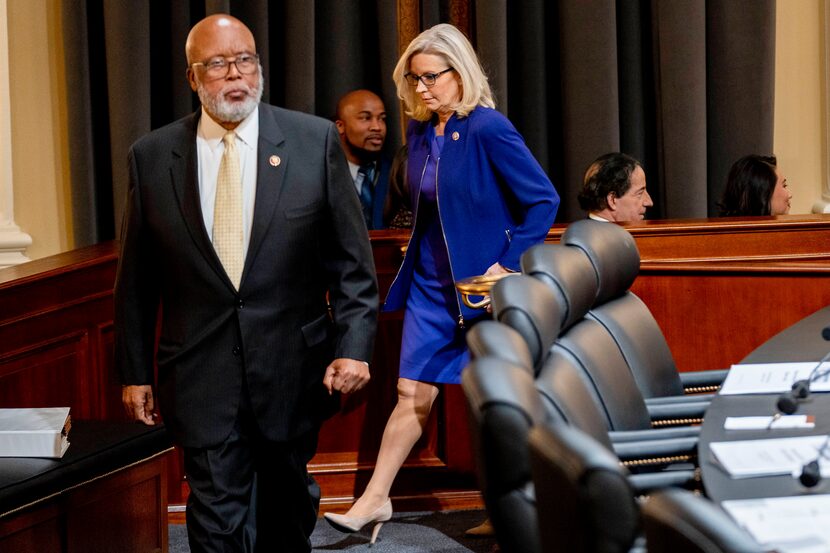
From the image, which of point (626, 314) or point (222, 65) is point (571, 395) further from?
point (222, 65)

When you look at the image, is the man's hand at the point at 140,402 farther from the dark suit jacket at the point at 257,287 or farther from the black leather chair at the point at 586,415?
the black leather chair at the point at 586,415

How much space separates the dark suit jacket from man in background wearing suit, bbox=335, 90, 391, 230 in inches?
80.1

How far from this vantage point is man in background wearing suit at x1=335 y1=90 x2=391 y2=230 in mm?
4895

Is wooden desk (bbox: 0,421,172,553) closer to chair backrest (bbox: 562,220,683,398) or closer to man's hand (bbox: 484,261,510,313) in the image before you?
man's hand (bbox: 484,261,510,313)

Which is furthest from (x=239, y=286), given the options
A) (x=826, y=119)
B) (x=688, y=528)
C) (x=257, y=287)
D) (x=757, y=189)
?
(x=826, y=119)

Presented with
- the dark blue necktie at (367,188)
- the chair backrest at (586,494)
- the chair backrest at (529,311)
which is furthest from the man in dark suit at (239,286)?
the dark blue necktie at (367,188)

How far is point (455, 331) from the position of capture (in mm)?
3389

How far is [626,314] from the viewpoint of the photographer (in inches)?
99.3

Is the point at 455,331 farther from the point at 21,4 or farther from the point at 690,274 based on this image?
the point at 21,4

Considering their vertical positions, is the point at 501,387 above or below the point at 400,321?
above

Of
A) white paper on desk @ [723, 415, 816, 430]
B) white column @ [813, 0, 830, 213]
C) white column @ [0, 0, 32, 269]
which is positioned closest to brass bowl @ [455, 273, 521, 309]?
white paper on desk @ [723, 415, 816, 430]

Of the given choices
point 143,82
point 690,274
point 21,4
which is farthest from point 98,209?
point 690,274

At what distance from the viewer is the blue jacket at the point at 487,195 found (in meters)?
3.29

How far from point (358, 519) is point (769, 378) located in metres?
1.58
